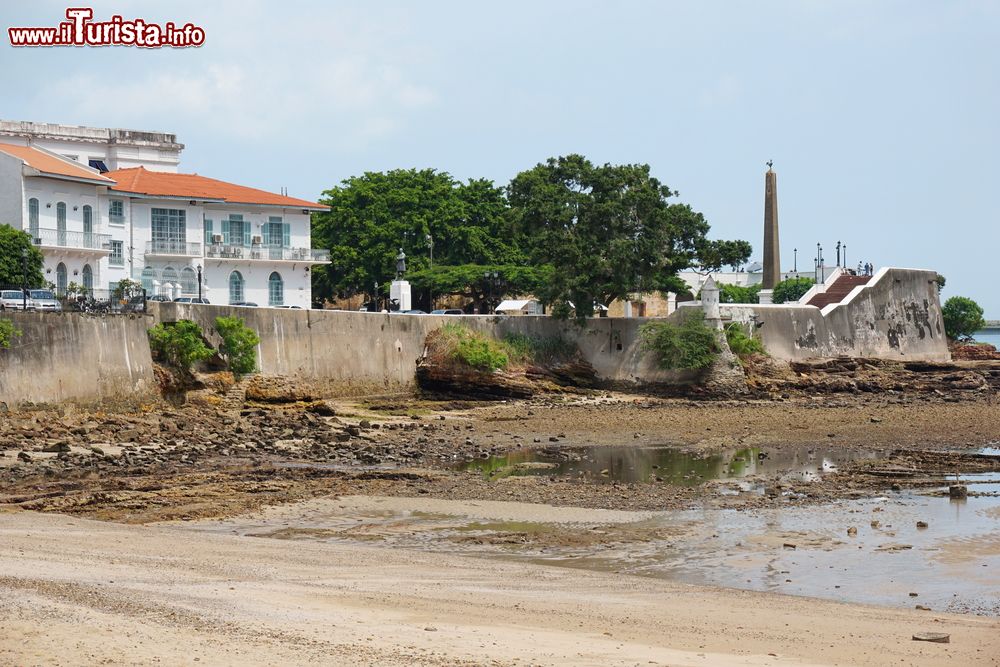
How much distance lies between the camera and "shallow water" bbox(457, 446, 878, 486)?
2800 centimetres

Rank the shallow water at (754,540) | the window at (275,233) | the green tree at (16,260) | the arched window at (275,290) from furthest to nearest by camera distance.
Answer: the window at (275,233), the arched window at (275,290), the green tree at (16,260), the shallow water at (754,540)

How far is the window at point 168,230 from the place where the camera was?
53250 mm

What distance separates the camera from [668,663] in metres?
12.0

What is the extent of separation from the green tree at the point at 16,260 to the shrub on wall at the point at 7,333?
9.97 meters

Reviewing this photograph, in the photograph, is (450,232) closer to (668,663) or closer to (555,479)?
(555,479)

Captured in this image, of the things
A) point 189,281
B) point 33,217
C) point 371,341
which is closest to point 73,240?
point 33,217

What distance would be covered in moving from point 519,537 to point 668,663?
8.06 meters

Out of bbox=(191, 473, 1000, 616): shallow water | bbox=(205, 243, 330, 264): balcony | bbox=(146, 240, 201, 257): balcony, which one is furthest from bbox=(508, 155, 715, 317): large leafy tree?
bbox=(191, 473, 1000, 616): shallow water

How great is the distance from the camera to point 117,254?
5169 centimetres

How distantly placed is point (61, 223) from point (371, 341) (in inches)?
502

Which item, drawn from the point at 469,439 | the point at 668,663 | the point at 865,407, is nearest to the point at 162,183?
the point at 469,439

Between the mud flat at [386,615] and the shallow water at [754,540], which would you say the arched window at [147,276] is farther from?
the mud flat at [386,615]

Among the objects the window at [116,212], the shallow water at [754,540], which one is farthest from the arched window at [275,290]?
the shallow water at [754,540]

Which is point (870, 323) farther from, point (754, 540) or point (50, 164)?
point (754, 540)
